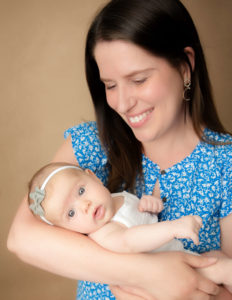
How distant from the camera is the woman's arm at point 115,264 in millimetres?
1382

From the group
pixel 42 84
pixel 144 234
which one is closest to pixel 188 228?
pixel 144 234

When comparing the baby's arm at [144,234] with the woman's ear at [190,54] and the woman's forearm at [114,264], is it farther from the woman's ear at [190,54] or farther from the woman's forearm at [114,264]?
the woman's ear at [190,54]

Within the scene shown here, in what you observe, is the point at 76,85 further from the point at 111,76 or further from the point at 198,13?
the point at 111,76

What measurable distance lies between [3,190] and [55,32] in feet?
4.36

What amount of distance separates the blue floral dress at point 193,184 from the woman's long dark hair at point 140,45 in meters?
0.08

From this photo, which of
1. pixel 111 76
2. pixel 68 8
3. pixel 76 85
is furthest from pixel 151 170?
pixel 68 8

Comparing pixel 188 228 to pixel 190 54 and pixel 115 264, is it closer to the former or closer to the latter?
pixel 115 264

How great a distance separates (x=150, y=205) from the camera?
5.41ft

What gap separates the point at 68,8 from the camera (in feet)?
9.25

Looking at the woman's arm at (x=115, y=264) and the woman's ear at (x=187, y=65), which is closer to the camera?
the woman's arm at (x=115, y=264)

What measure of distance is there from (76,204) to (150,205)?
1.09ft

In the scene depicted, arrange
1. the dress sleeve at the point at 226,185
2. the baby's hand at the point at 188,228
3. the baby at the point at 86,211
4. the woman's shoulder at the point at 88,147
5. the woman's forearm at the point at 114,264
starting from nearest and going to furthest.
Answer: the baby's hand at the point at 188,228 < the woman's forearm at the point at 114,264 < the baby at the point at 86,211 < the dress sleeve at the point at 226,185 < the woman's shoulder at the point at 88,147

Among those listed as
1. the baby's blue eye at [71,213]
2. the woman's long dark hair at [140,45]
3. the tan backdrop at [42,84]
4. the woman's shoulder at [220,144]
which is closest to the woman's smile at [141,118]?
the woman's long dark hair at [140,45]

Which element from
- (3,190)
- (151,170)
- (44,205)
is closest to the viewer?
(44,205)
